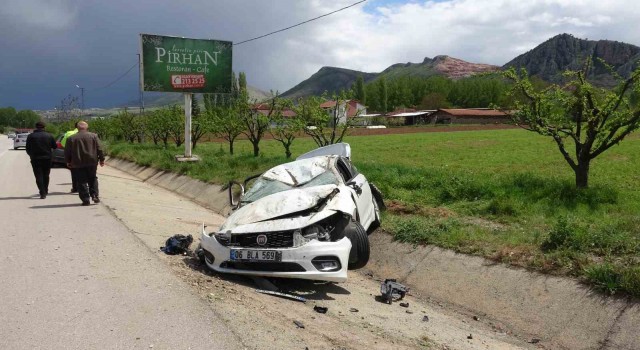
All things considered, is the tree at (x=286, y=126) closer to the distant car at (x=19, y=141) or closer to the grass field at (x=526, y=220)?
the grass field at (x=526, y=220)

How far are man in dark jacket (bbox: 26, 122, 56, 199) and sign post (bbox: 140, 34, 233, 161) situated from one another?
8.15 metres

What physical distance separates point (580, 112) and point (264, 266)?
7883 mm

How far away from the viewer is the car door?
7.48m

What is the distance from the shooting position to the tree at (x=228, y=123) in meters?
25.9

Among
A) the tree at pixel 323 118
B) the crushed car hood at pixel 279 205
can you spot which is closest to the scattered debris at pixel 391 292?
the crushed car hood at pixel 279 205

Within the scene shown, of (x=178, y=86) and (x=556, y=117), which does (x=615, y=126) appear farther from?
(x=178, y=86)

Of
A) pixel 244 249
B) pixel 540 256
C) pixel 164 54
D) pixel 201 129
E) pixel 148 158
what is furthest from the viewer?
pixel 201 129

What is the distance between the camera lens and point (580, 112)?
1032cm

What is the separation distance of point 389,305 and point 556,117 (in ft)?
22.3

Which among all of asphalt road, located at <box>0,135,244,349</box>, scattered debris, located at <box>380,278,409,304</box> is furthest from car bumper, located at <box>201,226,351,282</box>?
scattered debris, located at <box>380,278,409,304</box>

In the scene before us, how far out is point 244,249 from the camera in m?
5.70

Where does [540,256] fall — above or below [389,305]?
above

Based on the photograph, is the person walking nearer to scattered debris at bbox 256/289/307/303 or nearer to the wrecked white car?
the wrecked white car

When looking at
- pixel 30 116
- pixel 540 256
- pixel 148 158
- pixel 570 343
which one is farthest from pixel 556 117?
pixel 30 116
